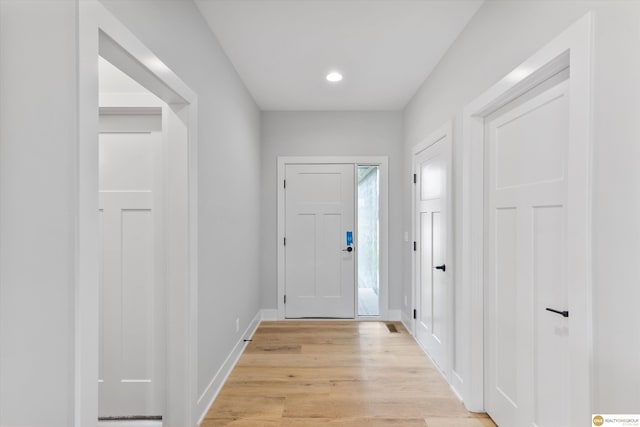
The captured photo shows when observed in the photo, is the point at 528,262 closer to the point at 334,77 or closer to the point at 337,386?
the point at 337,386

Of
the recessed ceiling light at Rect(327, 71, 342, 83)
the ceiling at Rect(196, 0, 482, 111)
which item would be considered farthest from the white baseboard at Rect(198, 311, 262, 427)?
the recessed ceiling light at Rect(327, 71, 342, 83)

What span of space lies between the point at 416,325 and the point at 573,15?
2887 millimetres

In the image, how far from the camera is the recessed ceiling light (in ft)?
9.64

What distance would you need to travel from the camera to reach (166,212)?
1869 millimetres

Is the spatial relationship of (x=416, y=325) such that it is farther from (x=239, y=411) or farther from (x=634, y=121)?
(x=634, y=121)

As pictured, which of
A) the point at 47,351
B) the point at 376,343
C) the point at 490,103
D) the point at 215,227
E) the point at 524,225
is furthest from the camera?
the point at 376,343

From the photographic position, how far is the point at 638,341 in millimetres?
1000

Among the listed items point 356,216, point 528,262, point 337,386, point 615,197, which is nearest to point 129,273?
point 337,386

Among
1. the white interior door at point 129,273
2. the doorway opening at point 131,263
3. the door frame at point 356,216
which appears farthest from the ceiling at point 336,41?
the white interior door at point 129,273

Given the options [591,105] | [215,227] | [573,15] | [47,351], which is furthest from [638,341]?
[215,227]

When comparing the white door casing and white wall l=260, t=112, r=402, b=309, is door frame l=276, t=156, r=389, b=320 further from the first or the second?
the white door casing

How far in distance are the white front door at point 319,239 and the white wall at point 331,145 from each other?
199 millimetres

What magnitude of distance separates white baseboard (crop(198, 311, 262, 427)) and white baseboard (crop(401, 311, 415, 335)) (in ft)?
5.76

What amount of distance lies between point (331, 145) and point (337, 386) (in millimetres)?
2703
